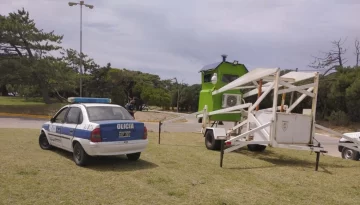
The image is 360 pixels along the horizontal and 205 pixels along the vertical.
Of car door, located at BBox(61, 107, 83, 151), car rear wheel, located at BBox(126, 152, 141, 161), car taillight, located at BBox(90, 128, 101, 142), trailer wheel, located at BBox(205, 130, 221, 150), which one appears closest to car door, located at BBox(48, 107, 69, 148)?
car door, located at BBox(61, 107, 83, 151)

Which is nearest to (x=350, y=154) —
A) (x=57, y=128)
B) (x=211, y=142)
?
(x=211, y=142)

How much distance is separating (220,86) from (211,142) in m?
2.11

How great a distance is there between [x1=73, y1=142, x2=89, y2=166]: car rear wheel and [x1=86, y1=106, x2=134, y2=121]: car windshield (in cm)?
71

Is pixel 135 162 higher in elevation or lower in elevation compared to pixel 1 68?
lower

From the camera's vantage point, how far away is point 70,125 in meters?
7.99

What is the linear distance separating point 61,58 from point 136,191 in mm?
26732

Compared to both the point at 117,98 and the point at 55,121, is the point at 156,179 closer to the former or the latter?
the point at 55,121

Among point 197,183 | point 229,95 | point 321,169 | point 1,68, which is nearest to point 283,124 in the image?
point 321,169

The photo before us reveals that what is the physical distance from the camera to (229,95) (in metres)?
11.6

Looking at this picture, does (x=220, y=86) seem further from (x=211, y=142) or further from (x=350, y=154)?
(x=350, y=154)

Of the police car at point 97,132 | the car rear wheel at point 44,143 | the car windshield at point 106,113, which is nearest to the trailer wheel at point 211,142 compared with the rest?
the police car at point 97,132

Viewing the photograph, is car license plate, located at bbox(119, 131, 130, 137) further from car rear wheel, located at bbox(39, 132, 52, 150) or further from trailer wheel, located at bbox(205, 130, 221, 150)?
trailer wheel, located at bbox(205, 130, 221, 150)

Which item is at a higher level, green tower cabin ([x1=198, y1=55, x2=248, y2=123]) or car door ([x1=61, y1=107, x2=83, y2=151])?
green tower cabin ([x1=198, y1=55, x2=248, y2=123])

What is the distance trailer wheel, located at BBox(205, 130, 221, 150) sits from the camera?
1088 centimetres
